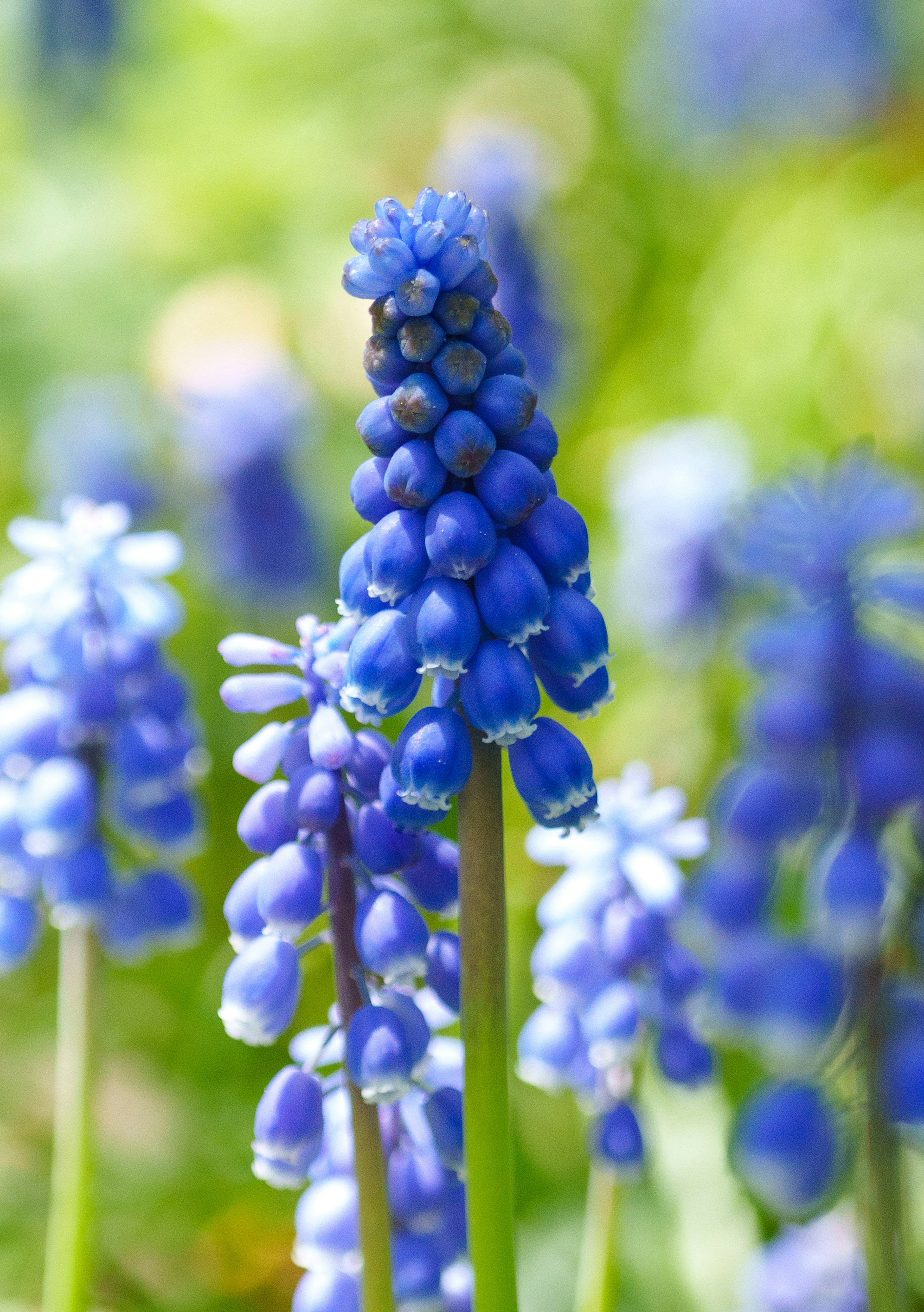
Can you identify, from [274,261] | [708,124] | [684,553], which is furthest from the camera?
[708,124]

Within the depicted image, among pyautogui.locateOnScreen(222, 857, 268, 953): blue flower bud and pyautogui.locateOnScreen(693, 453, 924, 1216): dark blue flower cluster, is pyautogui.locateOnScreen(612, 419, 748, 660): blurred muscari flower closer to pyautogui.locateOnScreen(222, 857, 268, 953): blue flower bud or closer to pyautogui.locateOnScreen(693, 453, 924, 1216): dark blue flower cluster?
pyautogui.locateOnScreen(693, 453, 924, 1216): dark blue flower cluster

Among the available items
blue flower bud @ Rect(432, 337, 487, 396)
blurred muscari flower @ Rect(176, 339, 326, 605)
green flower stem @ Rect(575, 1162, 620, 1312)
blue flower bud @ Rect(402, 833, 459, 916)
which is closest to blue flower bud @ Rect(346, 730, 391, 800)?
blue flower bud @ Rect(402, 833, 459, 916)

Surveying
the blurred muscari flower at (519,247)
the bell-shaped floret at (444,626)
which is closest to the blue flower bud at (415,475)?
the bell-shaped floret at (444,626)

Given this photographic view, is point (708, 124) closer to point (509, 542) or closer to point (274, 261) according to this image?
Answer: point (274, 261)

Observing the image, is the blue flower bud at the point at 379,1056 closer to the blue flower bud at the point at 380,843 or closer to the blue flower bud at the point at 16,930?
the blue flower bud at the point at 380,843

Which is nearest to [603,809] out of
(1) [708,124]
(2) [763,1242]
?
(2) [763,1242]

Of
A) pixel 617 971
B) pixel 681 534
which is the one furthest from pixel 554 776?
pixel 681 534

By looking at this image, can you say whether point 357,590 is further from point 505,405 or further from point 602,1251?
point 602,1251
